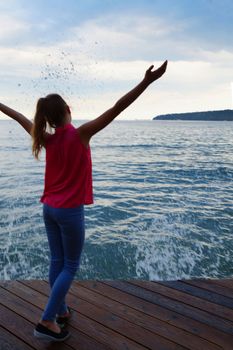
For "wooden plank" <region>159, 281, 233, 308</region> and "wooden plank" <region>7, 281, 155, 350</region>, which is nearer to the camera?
"wooden plank" <region>7, 281, 155, 350</region>

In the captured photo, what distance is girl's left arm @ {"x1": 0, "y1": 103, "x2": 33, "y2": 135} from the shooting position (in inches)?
112

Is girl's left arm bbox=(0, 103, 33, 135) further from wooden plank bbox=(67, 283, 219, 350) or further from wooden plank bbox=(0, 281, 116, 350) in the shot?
wooden plank bbox=(67, 283, 219, 350)

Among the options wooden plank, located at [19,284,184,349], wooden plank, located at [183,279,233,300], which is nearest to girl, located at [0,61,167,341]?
wooden plank, located at [19,284,184,349]

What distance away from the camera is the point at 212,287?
13.5 feet

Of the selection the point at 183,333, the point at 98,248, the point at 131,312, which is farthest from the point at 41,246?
the point at 183,333

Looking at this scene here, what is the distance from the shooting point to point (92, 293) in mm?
3898

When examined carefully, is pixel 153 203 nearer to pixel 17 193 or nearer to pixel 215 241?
pixel 215 241

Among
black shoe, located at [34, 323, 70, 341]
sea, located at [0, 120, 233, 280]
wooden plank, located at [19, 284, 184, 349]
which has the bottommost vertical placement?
sea, located at [0, 120, 233, 280]

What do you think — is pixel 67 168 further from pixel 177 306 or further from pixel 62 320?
pixel 177 306

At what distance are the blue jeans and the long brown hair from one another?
1.70ft

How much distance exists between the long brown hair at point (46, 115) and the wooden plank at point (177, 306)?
207cm

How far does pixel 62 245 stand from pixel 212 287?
6.74 feet

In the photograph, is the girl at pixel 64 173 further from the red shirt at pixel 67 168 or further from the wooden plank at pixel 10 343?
the wooden plank at pixel 10 343

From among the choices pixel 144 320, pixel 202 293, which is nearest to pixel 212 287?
pixel 202 293
